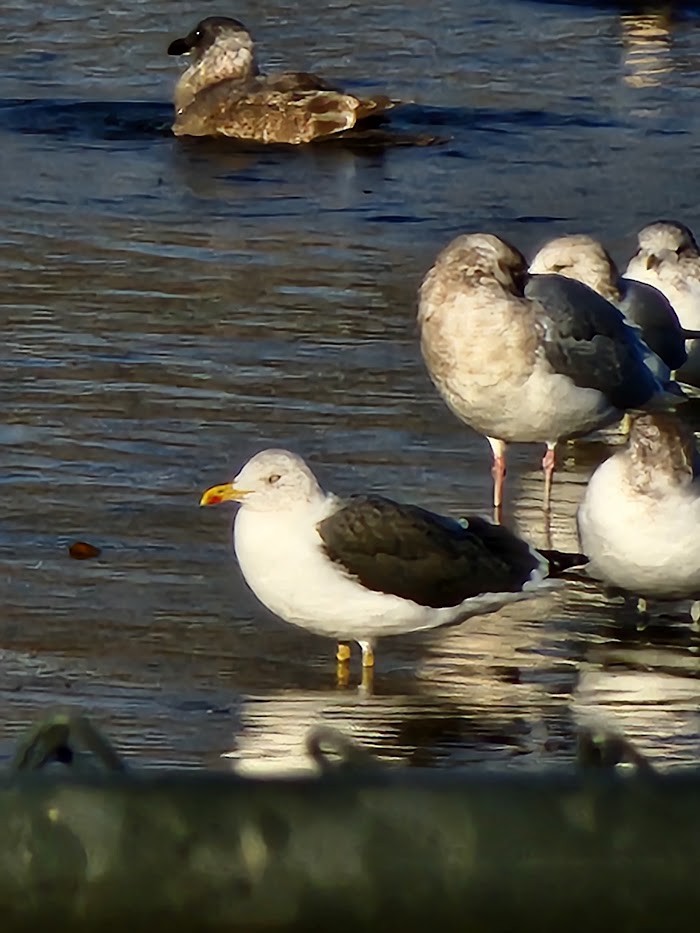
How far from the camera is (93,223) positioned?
43.2 ft

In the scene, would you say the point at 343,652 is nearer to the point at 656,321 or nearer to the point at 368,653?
the point at 368,653

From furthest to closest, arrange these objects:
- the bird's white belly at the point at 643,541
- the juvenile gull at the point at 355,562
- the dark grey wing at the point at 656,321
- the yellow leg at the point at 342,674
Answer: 1. the dark grey wing at the point at 656,321
2. the bird's white belly at the point at 643,541
3. the yellow leg at the point at 342,674
4. the juvenile gull at the point at 355,562

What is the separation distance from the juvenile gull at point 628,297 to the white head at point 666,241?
Result: 0.74 meters

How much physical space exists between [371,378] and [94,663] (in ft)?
11.8

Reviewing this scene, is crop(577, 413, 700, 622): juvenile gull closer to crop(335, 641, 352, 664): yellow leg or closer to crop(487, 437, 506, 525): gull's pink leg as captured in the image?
crop(335, 641, 352, 664): yellow leg

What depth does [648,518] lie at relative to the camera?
7422 millimetres

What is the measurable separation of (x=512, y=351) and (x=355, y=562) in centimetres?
222

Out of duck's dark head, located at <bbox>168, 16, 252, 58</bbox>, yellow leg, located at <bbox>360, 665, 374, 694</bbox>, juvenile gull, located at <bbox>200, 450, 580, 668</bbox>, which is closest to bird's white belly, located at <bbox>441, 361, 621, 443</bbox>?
juvenile gull, located at <bbox>200, 450, 580, 668</bbox>

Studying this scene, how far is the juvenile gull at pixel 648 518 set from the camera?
7.33m

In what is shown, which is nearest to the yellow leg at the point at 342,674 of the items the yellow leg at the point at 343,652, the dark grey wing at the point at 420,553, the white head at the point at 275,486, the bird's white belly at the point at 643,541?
the yellow leg at the point at 343,652

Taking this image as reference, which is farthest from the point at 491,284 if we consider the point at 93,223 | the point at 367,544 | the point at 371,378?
the point at 93,223

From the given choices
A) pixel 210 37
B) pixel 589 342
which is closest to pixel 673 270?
pixel 589 342

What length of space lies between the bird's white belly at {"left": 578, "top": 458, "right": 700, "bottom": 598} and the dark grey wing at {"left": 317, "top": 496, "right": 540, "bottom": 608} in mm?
320

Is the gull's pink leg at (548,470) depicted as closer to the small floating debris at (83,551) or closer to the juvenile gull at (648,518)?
the juvenile gull at (648,518)
